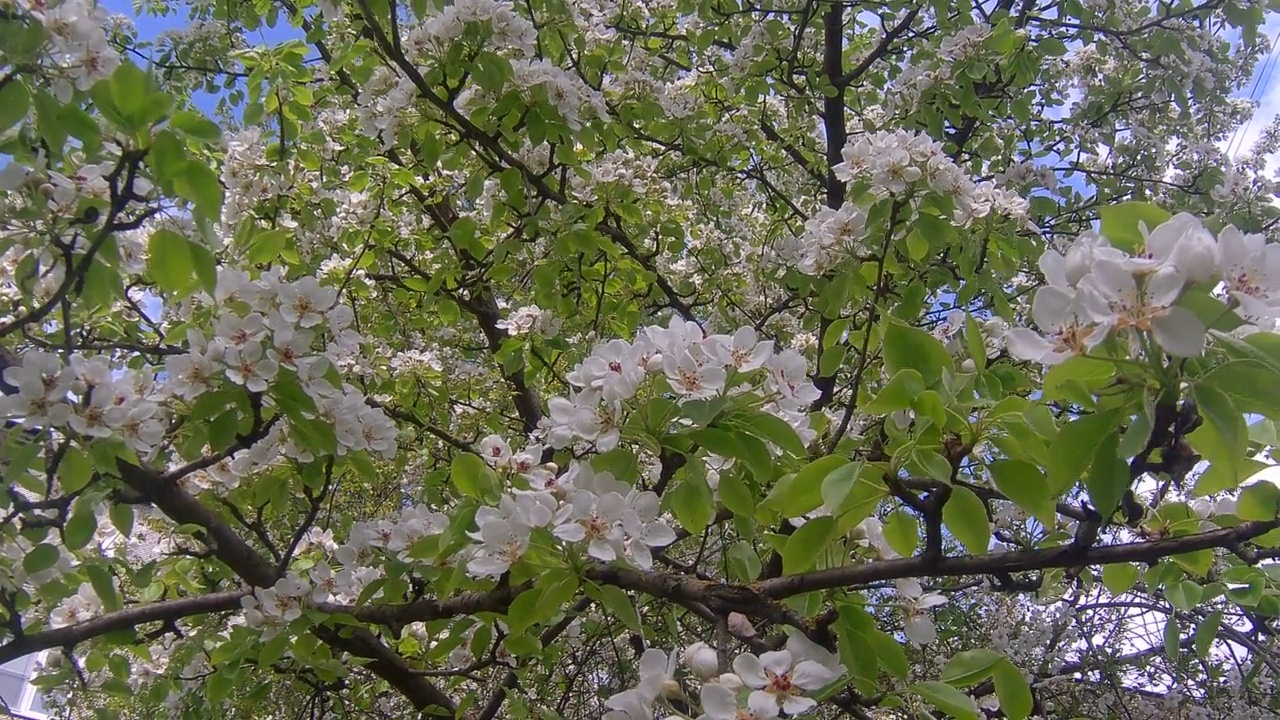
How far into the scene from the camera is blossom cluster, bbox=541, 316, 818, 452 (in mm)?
1310

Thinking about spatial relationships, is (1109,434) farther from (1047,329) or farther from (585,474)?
(585,474)

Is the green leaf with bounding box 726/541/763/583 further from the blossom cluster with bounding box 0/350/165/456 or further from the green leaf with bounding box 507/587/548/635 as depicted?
the blossom cluster with bounding box 0/350/165/456

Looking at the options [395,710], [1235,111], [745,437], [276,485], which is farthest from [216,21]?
[1235,111]

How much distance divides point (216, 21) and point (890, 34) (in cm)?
312

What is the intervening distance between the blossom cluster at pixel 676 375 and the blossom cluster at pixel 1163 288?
48 cm

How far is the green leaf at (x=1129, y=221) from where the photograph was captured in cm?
102

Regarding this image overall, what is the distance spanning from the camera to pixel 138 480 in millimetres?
1834

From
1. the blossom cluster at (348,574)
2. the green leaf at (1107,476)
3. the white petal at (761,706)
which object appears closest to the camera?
the green leaf at (1107,476)

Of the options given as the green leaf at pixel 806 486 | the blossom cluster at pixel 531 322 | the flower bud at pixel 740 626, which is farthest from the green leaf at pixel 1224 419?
the blossom cluster at pixel 531 322

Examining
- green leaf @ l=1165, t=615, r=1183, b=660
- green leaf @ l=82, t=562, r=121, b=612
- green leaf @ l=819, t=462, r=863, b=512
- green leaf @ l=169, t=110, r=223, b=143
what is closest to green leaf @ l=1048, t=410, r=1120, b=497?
green leaf @ l=819, t=462, r=863, b=512

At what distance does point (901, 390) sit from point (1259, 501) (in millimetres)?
479

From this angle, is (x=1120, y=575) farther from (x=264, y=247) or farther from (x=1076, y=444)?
(x=264, y=247)

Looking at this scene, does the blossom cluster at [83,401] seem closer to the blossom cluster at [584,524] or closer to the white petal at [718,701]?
the blossom cluster at [584,524]

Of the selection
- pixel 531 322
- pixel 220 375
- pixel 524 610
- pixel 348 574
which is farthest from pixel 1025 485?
pixel 531 322
